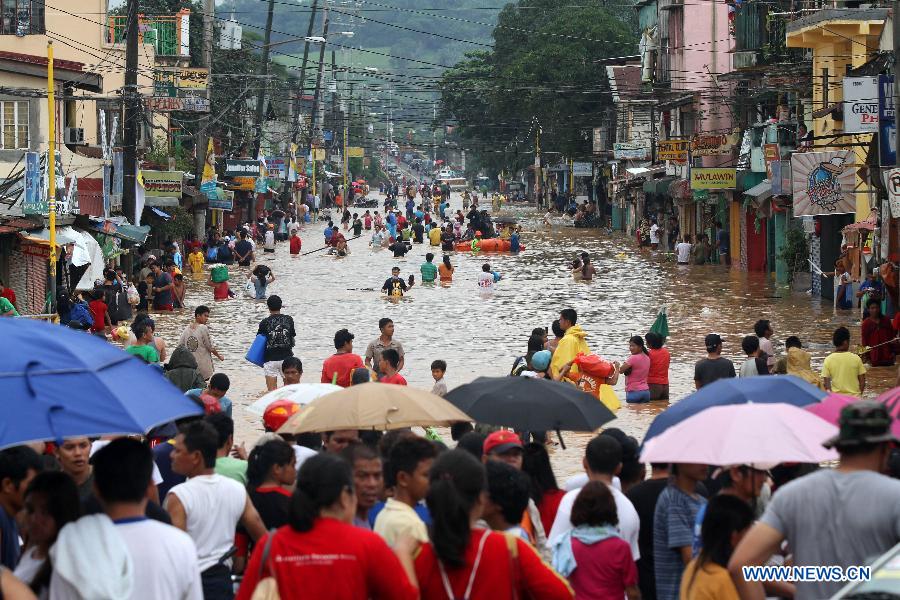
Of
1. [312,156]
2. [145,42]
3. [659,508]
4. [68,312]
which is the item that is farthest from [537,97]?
[659,508]

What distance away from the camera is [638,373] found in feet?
63.2

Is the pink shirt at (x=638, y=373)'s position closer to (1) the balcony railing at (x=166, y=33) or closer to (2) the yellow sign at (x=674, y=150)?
(1) the balcony railing at (x=166, y=33)

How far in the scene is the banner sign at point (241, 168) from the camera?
2468 inches

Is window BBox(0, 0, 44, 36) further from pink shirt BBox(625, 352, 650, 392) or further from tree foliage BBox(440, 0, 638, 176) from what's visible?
tree foliage BBox(440, 0, 638, 176)

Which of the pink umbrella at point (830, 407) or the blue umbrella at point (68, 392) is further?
the pink umbrella at point (830, 407)

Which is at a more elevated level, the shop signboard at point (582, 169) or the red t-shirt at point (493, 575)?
the shop signboard at point (582, 169)

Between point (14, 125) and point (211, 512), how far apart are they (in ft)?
92.0

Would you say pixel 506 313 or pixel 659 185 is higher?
pixel 659 185

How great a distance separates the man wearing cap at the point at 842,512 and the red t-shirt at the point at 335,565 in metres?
1.40

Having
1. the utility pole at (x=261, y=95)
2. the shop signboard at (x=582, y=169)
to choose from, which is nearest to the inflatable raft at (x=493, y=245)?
the utility pole at (x=261, y=95)

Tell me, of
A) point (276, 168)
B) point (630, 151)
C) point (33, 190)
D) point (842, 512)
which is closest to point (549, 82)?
point (276, 168)

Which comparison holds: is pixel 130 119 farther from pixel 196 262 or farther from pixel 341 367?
pixel 341 367

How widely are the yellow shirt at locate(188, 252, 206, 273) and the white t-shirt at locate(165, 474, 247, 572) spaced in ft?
130

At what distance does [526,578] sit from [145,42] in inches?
1835
